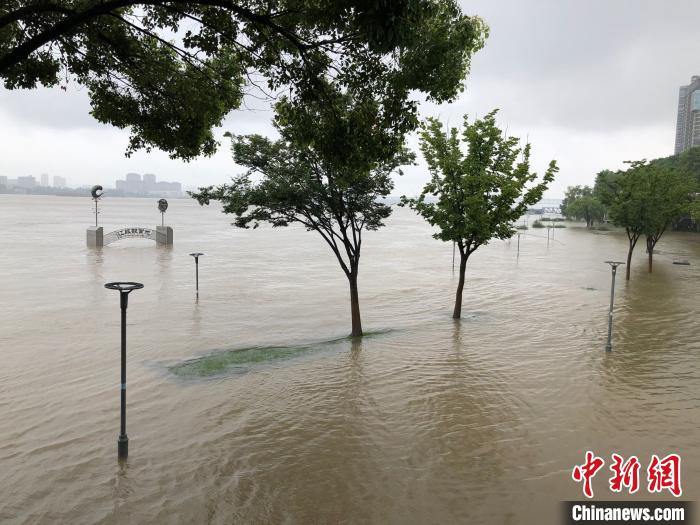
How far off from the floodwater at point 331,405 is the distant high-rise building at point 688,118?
152 metres

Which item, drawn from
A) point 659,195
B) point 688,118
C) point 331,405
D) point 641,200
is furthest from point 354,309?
point 688,118

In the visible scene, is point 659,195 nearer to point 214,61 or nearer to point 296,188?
point 296,188

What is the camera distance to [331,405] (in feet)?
40.4

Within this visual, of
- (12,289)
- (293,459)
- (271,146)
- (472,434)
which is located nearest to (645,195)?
(271,146)

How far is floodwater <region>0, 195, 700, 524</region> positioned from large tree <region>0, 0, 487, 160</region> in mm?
6192

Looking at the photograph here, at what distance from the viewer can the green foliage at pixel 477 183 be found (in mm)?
19672

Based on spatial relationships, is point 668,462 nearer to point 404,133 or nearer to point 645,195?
point 404,133

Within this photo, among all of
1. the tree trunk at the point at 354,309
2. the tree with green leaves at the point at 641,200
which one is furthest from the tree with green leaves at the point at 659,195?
the tree trunk at the point at 354,309

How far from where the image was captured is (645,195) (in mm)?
32594

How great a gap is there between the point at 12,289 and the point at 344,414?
2556cm

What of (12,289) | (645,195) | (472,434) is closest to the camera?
(472,434)

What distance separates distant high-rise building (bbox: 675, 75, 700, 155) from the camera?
151m

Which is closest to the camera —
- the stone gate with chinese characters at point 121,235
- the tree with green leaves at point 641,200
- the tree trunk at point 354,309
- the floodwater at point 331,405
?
the floodwater at point 331,405

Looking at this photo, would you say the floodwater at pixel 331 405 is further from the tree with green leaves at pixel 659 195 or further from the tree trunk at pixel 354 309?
the tree with green leaves at pixel 659 195
